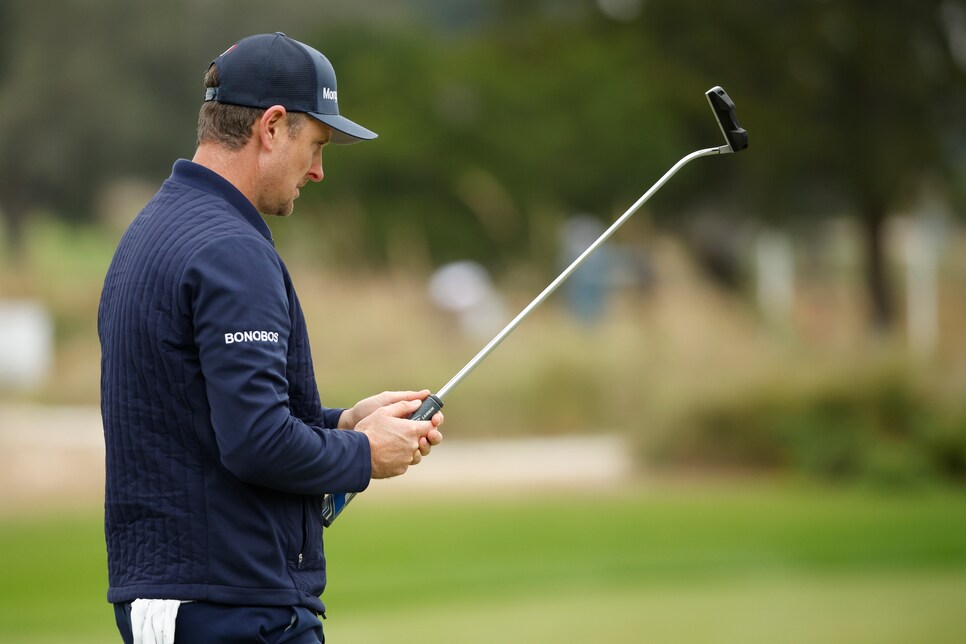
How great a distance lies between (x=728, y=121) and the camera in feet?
9.83

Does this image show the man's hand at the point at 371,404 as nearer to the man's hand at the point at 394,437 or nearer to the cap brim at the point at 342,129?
the man's hand at the point at 394,437

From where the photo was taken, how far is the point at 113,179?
30.3 m

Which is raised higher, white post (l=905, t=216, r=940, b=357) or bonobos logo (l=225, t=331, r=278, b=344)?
bonobos logo (l=225, t=331, r=278, b=344)

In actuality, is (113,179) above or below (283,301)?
below

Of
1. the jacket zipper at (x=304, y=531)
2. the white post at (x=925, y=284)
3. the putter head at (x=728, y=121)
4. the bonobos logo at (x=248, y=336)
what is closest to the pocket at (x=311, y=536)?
the jacket zipper at (x=304, y=531)

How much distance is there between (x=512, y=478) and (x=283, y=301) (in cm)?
982

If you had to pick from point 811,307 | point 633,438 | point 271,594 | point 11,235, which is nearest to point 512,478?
point 633,438

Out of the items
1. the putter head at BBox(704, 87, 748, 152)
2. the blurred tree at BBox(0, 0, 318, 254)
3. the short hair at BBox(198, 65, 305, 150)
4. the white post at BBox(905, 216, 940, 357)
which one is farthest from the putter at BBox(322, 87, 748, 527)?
the blurred tree at BBox(0, 0, 318, 254)

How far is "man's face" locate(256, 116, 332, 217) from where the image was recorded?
2562mm

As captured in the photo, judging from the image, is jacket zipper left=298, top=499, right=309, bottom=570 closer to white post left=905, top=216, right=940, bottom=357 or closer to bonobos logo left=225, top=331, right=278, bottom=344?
bonobos logo left=225, top=331, right=278, bottom=344

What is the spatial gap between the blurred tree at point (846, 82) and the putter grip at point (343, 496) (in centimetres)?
1750

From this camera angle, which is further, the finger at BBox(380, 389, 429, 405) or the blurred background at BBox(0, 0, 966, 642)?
the blurred background at BBox(0, 0, 966, 642)

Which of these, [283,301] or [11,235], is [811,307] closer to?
[11,235]

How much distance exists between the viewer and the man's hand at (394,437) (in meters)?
2.55
